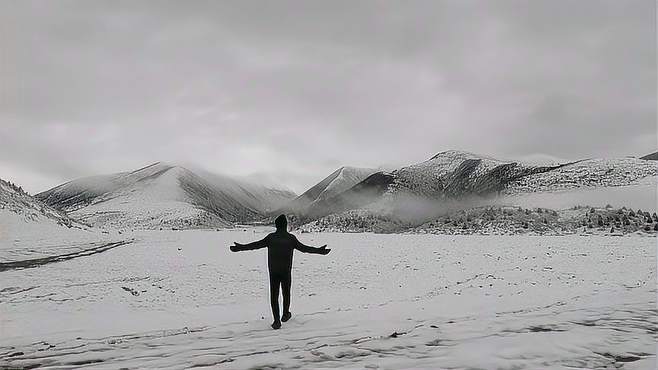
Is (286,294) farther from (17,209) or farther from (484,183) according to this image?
(484,183)

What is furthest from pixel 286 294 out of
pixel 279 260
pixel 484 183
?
pixel 484 183

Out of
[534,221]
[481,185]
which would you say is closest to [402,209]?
[481,185]

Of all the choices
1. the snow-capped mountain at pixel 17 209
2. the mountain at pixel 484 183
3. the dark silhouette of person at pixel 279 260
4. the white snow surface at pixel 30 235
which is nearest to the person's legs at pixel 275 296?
the dark silhouette of person at pixel 279 260

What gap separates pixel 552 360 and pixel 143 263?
801 inches

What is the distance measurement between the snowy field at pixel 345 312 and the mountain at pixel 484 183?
123 m

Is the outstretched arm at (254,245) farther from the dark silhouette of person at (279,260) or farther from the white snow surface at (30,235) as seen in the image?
the white snow surface at (30,235)

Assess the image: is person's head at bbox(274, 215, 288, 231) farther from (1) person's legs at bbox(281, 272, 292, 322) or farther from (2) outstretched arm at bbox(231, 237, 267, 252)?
(1) person's legs at bbox(281, 272, 292, 322)

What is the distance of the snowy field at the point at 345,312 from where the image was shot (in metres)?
7.39

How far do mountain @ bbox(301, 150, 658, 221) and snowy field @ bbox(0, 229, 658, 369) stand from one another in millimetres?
123472

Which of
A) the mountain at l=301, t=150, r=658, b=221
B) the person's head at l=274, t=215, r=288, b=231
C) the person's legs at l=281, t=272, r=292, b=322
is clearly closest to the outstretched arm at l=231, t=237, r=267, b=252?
the person's head at l=274, t=215, r=288, b=231

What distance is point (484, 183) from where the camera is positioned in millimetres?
173750

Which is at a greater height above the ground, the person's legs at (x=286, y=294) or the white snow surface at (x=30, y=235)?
the white snow surface at (x=30, y=235)

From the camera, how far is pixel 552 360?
22.7ft

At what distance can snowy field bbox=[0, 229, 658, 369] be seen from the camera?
739cm
